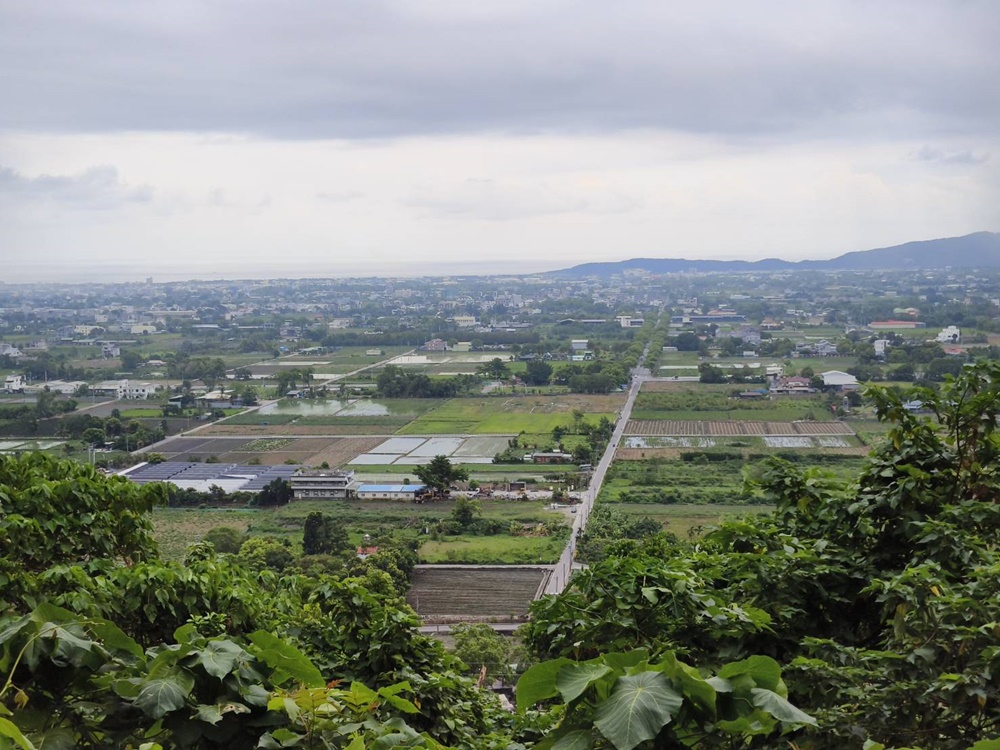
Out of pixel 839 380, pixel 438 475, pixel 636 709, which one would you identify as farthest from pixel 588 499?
pixel 636 709

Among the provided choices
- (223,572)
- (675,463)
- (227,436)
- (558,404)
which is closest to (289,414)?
(227,436)

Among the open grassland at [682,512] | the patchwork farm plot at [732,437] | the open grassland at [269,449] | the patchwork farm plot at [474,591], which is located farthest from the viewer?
the open grassland at [269,449]

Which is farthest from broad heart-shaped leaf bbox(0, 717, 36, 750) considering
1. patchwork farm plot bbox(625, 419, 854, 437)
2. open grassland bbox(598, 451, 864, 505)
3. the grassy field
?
patchwork farm plot bbox(625, 419, 854, 437)

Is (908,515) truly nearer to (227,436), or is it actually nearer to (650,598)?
(650,598)

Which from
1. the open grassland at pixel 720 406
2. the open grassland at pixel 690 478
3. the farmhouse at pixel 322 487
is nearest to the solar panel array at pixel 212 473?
the farmhouse at pixel 322 487

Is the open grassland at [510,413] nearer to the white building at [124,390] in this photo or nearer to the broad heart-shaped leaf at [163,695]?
the white building at [124,390]

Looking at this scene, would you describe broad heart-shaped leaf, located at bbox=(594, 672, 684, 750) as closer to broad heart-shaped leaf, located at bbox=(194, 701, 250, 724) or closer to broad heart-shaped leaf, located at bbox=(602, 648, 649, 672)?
broad heart-shaped leaf, located at bbox=(602, 648, 649, 672)
